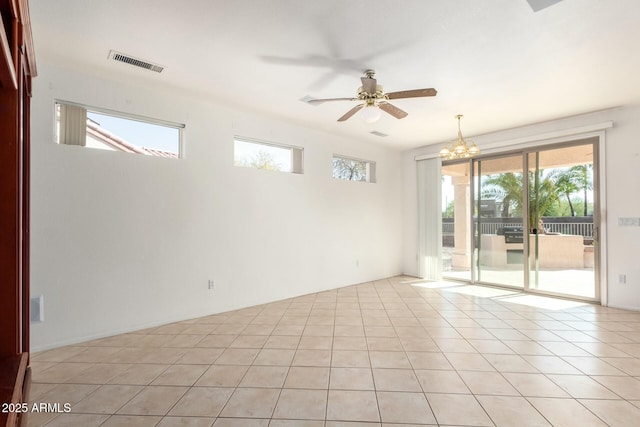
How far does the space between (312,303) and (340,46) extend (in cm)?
334

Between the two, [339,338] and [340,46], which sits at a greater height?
[340,46]

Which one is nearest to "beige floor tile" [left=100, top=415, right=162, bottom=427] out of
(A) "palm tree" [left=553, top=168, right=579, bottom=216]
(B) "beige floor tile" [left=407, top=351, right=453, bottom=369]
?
(B) "beige floor tile" [left=407, top=351, right=453, bottom=369]

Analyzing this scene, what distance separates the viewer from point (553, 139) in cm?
471

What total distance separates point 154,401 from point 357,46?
3.13 meters

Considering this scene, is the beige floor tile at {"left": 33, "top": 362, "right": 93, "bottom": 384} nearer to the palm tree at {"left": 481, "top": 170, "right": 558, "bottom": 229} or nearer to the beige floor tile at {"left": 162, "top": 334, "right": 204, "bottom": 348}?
the beige floor tile at {"left": 162, "top": 334, "right": 204, "bottom": 348}

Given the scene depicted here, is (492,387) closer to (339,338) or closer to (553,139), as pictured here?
(339,338)

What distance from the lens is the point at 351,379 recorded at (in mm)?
2312

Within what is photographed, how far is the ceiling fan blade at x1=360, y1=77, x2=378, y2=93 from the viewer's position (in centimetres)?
275

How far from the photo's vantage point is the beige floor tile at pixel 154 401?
75.7 inches

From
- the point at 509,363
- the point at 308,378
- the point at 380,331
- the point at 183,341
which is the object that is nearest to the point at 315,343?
the point at 308,378

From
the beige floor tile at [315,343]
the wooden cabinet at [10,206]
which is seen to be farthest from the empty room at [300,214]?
the beige floor tile at [315,343]

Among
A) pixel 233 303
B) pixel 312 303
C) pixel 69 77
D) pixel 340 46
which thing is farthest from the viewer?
pixel 312 303

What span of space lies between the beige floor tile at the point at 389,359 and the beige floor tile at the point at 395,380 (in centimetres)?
8

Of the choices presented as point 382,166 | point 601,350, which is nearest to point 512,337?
point 601,350
